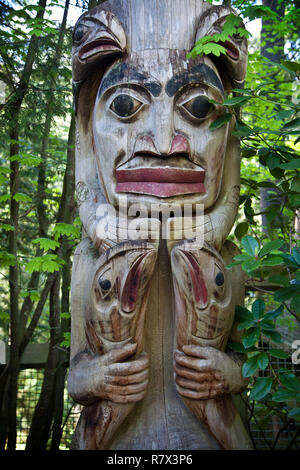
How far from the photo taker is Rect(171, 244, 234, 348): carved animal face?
2.34 metres

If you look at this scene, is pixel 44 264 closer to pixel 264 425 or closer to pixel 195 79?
pixel 195 79

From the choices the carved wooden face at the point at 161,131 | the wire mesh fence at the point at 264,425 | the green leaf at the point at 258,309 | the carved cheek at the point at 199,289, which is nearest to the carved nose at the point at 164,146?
the carved wooden face at the point at 161,131

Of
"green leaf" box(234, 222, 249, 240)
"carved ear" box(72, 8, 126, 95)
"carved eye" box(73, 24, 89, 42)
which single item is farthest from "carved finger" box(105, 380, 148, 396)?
"carved eye" box(73, 24, 89, 42)

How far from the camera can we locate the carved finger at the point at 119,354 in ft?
7.68

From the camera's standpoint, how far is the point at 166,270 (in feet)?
8.59

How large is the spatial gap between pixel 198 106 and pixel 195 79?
145mm

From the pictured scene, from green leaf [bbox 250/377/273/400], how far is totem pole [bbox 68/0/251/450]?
22 centimetres

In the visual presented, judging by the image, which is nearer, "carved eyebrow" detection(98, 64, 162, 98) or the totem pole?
the totem pole

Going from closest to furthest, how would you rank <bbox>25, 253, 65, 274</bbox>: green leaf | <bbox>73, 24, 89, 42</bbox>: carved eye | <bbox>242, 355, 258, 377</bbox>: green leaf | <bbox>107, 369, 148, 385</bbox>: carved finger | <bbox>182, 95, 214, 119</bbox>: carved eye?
<bbox>242, 355, 258, 377</bbox>: green leaf, <bbox>107, 369, 148, 385</bbox>: carved finger, <bbox>182, 95, 214, 119</bbox>: carved eye, <bbox>73, 24, 89, 42</bbox>: carved eye, <bbox>25, 253, 65, 274</bbox>: green leaf

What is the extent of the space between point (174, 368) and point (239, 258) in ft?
2.25

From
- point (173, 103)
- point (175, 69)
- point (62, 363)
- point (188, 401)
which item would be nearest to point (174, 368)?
point (188, 401)

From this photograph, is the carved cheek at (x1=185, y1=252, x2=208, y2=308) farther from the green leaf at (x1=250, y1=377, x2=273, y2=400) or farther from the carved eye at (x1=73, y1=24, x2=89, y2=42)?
the carved eye at (x1=73, y1=24, x2=89, y2=42)

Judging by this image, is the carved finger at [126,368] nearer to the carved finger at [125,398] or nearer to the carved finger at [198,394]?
the carved finger at [125,398]
